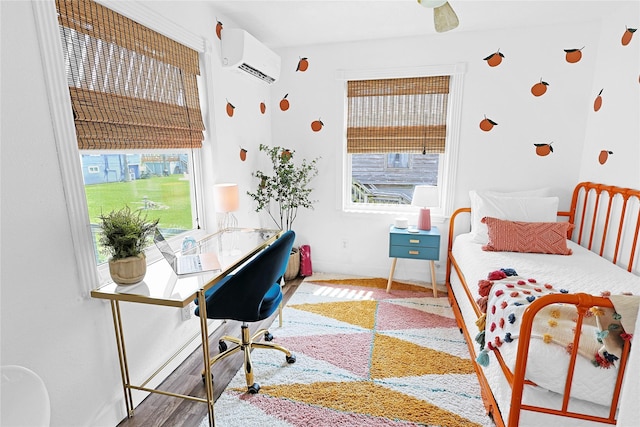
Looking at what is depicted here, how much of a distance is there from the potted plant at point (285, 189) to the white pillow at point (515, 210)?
159cm

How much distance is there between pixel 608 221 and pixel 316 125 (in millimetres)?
2559

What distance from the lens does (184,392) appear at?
1.90 meters

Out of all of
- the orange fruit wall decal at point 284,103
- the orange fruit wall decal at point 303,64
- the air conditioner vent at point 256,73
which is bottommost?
the orange fruit wall decal at point 284,103

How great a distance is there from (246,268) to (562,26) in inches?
124

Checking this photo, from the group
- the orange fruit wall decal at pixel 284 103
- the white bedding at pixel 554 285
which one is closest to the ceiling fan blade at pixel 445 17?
the white bedding at pixel 554 285

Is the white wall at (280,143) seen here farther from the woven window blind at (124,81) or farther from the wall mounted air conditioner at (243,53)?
the woven window blind at (124,81)

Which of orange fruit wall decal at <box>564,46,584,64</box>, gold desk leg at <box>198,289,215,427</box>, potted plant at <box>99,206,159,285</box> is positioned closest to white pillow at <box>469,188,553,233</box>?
orange fruit wall decal at <box>564,46,584,64</box>

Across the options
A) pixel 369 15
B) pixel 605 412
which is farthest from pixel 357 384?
pixel 369 15

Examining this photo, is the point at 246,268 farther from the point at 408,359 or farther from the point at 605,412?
the point at 605,412

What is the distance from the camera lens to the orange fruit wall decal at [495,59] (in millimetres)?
2859

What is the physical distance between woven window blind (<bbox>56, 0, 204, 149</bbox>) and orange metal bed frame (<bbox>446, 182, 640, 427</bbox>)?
2.03m

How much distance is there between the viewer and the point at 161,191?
222 cm

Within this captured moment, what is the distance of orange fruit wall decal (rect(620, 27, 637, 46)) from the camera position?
230 centimetres

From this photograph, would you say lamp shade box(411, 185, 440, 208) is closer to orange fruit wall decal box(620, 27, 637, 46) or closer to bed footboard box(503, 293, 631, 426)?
orange fruit wall decal box(620, 27, 637, 46)
